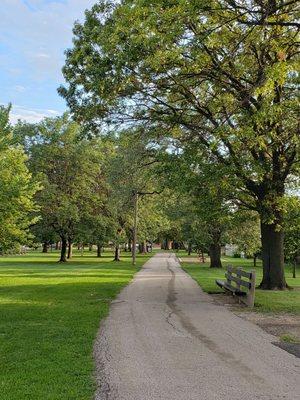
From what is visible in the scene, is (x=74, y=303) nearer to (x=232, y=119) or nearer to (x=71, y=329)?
(x=71, y=329)

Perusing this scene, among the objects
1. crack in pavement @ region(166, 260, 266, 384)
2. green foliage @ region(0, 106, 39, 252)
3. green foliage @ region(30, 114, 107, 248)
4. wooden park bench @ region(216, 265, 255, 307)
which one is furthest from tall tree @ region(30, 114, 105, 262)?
crack in pavement @ region(166, 260, 266, 384)

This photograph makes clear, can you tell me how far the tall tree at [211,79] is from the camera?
1162 cm

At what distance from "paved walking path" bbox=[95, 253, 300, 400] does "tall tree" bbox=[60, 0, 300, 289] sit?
498 cm

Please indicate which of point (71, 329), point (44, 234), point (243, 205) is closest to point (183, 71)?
point (243, 205)

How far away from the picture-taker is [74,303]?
1458 cm

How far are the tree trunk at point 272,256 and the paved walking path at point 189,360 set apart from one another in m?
8.01

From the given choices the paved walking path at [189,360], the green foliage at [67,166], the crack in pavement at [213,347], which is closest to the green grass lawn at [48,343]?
the paved walking path at [189,360]

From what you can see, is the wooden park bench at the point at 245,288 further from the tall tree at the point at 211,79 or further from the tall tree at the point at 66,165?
the tall tree at the point at 66,165

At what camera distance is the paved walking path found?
5707 mm

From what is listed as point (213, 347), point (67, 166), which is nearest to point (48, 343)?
point (213, 347)

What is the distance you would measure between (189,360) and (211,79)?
10.6 meters

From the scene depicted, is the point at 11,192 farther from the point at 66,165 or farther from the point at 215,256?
the point at 66,165

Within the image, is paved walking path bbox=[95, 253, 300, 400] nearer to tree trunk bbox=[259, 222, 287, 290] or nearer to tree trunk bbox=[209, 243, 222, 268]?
tree trunk bbox=[259, 222, 287, 290]

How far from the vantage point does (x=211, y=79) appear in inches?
615
